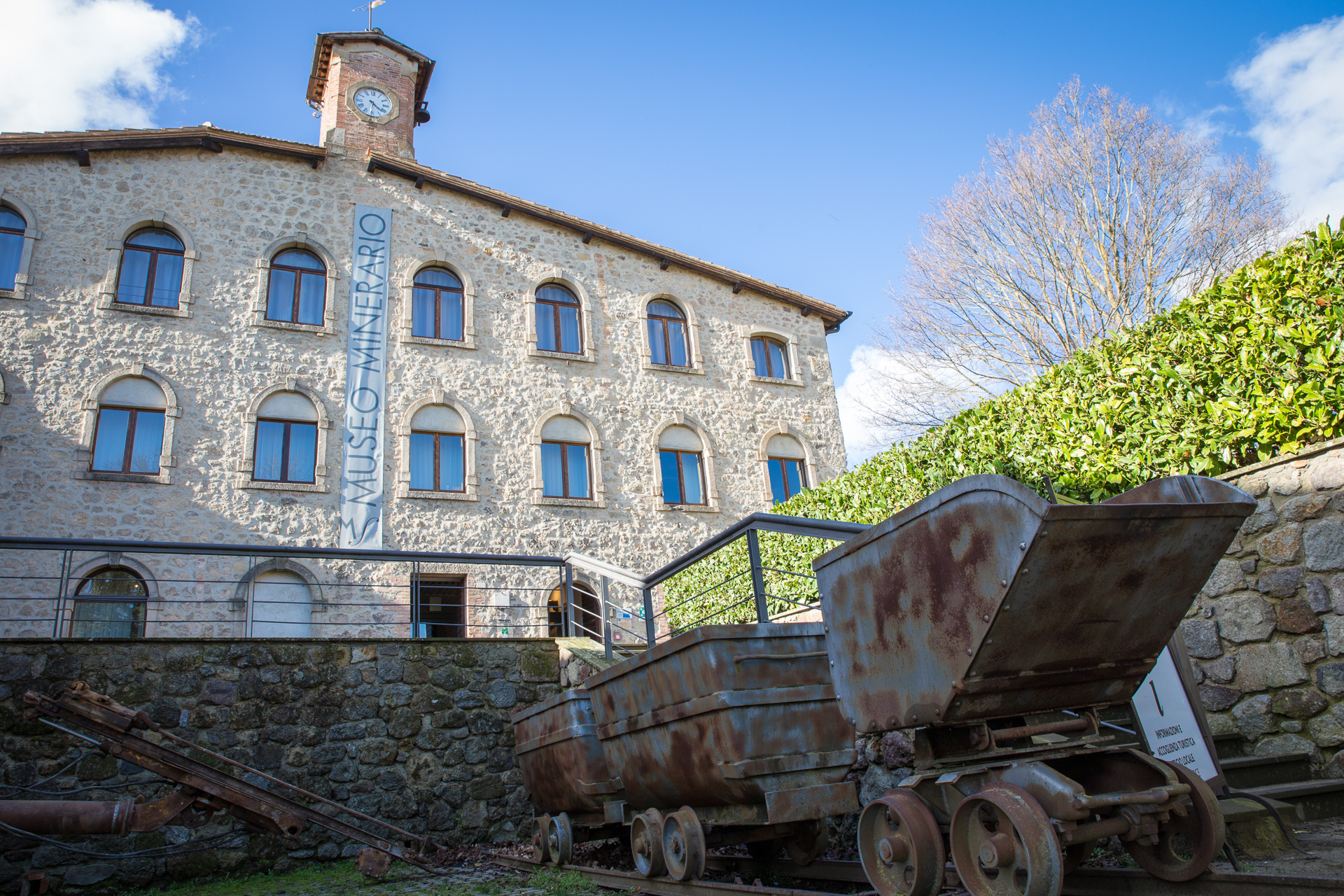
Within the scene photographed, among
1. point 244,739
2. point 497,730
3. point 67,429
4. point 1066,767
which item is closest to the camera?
point 1066,767

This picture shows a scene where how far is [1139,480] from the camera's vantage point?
618cm

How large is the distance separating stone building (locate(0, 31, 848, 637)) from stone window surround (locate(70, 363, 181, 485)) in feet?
0.11

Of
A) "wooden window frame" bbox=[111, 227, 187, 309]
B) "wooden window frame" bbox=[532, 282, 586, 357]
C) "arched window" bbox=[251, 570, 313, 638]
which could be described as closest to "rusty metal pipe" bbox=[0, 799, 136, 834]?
"arched window" bbox=[251, 570, 313, 638]

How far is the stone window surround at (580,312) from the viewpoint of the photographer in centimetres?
1664

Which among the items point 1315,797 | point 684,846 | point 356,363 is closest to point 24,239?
point 356,363

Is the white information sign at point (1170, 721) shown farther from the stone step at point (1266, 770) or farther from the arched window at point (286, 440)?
the arched window at point (286, 440)

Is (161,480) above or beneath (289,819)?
above

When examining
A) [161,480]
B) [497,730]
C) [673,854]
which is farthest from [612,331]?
[673,854]

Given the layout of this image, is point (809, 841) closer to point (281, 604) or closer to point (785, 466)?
point (281, 604)

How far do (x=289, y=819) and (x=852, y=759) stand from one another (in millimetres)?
3802

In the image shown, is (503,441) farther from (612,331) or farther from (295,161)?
(295,161)

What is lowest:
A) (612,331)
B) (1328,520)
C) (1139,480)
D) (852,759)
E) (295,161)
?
(852,759)

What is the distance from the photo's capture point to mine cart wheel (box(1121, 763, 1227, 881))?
3033mm

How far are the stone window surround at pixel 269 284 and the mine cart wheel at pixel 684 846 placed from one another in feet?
41.7
